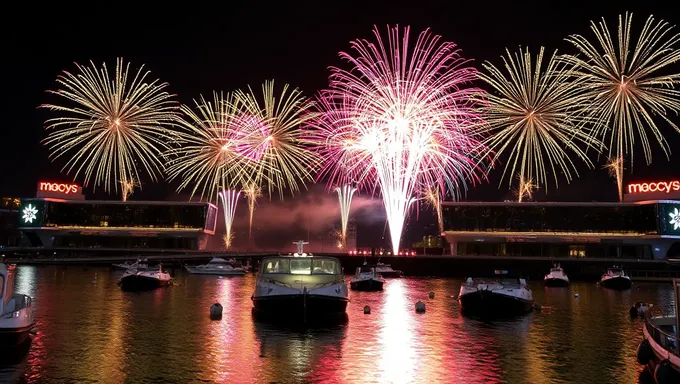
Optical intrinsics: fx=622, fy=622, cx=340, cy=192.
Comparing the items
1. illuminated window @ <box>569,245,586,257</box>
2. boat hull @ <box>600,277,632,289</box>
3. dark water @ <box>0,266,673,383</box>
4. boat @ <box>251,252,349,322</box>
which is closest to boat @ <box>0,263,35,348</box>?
dark water @ <box>0,266,673,383</box>

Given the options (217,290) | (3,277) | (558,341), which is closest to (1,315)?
(3,277)

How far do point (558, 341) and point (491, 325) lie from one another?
7.13 metres

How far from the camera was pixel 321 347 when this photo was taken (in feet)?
105

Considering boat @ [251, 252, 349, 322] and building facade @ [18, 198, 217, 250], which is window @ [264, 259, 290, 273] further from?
building facade @ [18, 198, 217, 250]

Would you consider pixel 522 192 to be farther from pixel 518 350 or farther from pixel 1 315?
pixel 1 315

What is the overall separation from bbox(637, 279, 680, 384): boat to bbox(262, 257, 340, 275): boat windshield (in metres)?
21.2

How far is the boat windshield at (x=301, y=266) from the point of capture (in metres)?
44.8

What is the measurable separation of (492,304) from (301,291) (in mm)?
17550

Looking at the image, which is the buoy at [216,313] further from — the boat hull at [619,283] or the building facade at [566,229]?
the building facade at [566,229]

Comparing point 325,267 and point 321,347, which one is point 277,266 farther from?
point 321,347

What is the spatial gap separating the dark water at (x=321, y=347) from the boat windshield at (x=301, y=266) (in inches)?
150

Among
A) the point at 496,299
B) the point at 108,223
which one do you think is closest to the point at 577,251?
the point at 496,299

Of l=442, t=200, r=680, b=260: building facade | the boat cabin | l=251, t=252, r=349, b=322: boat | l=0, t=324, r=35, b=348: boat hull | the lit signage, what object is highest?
the lit signage

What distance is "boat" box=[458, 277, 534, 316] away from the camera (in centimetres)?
4972
